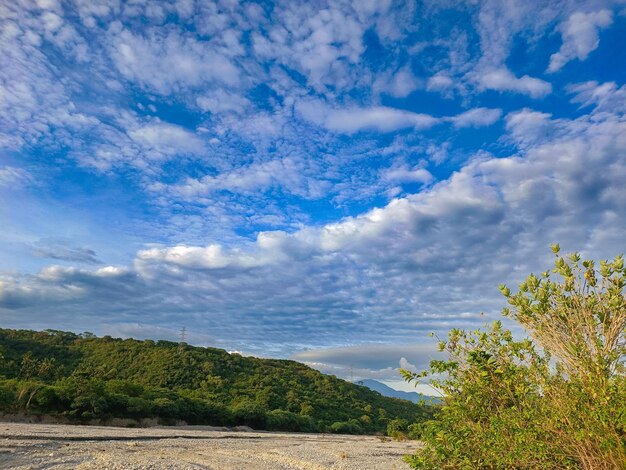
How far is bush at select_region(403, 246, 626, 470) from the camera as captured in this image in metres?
7.79

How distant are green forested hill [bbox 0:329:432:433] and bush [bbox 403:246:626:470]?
56571 millimetres

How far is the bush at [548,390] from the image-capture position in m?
7.79

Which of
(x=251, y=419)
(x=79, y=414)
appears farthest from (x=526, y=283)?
(x=251, y=419)

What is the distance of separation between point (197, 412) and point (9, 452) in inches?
1978

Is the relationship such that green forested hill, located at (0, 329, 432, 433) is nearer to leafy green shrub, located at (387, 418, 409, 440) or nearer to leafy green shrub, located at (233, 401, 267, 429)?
leafy green shrub, located at (233, 401, 267, 429)

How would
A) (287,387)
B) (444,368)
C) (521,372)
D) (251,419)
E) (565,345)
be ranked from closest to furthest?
(565,345)
(521,372)
(444,368)
(251,419)
(287,387)

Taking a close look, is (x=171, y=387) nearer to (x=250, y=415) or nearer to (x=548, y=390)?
(x=250, y=415)

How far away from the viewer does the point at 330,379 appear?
443 ft

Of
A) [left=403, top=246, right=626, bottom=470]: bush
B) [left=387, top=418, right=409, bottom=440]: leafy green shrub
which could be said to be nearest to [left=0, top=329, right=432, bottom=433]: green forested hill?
[left=387, top=418, right=409, bottom=440]: leafy green shrub

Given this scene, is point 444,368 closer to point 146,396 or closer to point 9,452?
point 9,452

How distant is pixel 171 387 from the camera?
90312 mm

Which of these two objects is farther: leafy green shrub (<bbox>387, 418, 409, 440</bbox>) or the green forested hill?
leafy green shrub (<bbox>387, 418, 409, 440</bbox>)

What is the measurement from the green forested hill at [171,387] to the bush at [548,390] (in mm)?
56571

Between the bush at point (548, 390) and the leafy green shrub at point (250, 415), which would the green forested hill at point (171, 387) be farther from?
the bush at point (548, 390)
